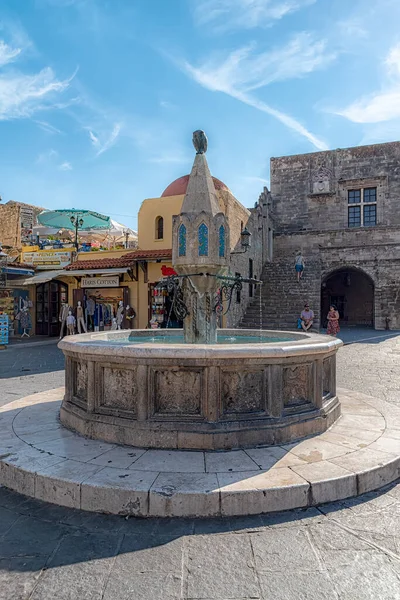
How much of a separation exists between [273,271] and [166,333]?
699 inches

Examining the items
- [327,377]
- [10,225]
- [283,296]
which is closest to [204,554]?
[327,377]

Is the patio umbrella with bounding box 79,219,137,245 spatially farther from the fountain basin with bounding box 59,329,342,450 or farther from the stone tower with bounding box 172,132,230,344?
the fountain basin with bounding box 59,329,342,450

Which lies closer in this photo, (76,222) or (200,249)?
(200,249)

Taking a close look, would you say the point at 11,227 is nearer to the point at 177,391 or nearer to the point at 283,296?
the point at 283,296

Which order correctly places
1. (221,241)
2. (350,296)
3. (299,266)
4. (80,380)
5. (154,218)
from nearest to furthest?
(80,380) < (221,241) < (154,218) < (299,266) < (350,296)

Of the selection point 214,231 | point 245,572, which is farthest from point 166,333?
point 245,572

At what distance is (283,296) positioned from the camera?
72.7 ft

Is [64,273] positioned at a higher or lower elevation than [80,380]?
higher

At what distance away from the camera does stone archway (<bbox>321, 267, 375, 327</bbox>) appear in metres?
28.6

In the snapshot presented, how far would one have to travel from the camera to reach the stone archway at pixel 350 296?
2859 cm

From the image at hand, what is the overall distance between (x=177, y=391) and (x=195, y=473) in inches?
33.7

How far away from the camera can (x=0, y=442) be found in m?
3.85

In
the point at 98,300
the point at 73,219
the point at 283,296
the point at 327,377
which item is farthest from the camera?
the point at 283,296

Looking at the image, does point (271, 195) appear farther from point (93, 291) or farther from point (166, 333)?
point (166, 333)
